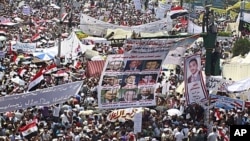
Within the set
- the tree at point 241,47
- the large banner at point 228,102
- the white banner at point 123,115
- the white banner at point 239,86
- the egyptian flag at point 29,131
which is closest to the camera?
the egyptian flag at point 29,131

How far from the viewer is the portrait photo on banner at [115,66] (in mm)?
12703

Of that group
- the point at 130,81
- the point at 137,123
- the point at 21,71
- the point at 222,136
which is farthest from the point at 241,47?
the point at 130,81

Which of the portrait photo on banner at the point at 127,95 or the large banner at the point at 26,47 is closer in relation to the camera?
the portrait photo on banner at the point at 127,95

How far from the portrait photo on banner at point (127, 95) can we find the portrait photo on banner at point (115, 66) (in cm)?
47

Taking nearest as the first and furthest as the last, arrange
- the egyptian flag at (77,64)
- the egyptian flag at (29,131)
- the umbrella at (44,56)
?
the egyptian flag at (29,131) → the egyptian flag at (77,64) → the umbrella at (44,56)

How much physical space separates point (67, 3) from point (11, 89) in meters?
32.1

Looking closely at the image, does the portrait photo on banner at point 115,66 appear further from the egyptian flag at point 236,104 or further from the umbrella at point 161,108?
the egyptian flag at point 236,104

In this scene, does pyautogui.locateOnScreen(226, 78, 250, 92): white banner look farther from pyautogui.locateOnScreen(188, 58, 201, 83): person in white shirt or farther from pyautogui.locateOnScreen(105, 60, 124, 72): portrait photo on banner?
pyautogui.locateOnScreen(105, 60, 124, 72): portrait photo on banner

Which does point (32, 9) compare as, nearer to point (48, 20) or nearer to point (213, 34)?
point (48, 20)

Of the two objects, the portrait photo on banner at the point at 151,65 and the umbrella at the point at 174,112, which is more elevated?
the portrait photo on banner at the point at 151,65

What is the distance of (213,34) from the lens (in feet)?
41.9

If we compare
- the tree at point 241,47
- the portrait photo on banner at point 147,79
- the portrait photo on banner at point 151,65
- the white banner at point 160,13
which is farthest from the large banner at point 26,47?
the portrait photo on banner at point 151,65

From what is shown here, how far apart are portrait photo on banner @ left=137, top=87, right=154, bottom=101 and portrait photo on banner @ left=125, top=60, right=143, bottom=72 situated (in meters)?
0.60

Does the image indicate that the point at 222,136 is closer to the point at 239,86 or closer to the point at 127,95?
the point at 127,95
